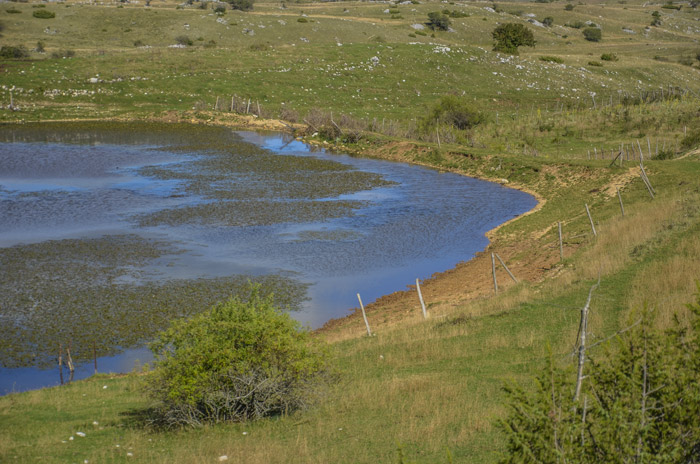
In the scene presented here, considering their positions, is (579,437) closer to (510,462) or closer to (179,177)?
(510,462)

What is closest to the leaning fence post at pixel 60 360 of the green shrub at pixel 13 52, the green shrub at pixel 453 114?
the green shrub at pixel 453 114

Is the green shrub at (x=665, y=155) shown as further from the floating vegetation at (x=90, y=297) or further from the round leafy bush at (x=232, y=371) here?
the round leafy bush at (x=232, y=371)

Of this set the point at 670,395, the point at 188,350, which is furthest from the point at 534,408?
the point at 188,350

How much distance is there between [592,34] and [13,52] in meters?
91.7

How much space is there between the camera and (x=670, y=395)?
7.32 meters

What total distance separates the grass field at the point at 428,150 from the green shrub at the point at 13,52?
211 centimetres

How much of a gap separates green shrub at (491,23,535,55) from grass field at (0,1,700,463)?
7.39 metres

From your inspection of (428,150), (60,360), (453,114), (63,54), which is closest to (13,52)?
(63,54)

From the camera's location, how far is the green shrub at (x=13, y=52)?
81.2 metres

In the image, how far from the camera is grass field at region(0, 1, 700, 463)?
Answer: 12.6 meters

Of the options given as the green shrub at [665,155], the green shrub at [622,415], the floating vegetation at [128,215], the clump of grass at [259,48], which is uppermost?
the green shrub at [622,415]

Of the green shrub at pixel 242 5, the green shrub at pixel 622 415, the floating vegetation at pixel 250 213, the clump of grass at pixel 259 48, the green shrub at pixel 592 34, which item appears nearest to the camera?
the green shrub at pixel 622 415

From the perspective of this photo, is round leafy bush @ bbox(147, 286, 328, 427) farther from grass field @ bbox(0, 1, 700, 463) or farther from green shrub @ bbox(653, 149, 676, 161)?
green shrub @ bbox(653, 149, 676, 161)

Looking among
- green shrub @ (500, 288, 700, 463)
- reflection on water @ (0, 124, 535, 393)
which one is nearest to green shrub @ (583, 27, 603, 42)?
reflection on water @ (0, 124, 535, 393)
